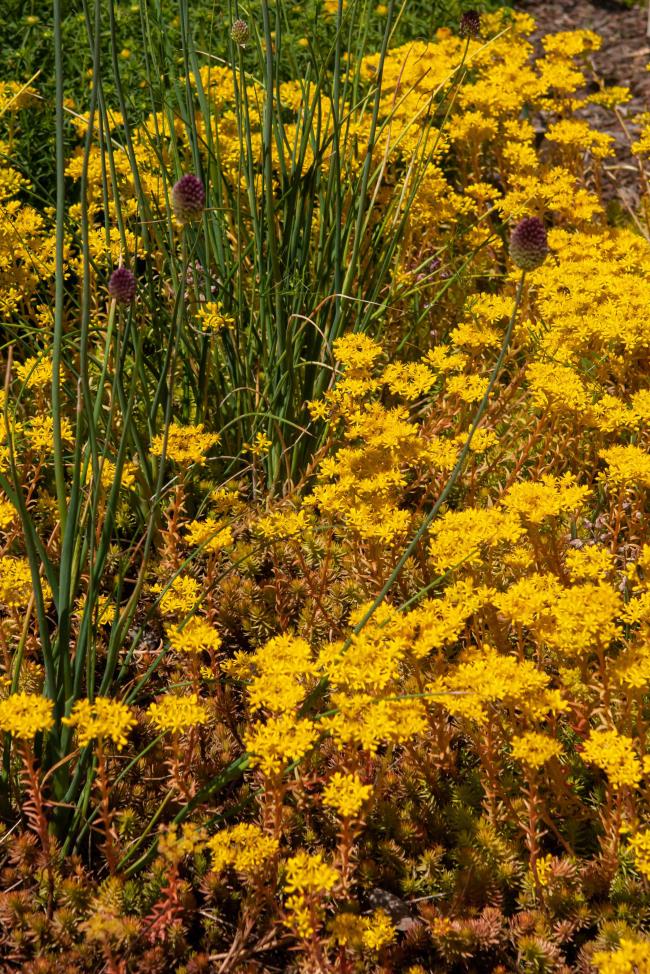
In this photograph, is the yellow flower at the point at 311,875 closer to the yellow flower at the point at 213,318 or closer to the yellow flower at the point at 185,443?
the yellow flower at the point at 185,443

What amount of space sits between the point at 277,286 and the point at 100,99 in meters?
1.05

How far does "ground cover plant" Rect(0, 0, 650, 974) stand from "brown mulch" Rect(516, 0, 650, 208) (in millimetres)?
2495

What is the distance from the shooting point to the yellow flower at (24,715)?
6.05 feet

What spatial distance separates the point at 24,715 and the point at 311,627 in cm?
107

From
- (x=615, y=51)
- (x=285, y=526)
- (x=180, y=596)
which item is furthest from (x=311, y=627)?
(x=615, y=51)

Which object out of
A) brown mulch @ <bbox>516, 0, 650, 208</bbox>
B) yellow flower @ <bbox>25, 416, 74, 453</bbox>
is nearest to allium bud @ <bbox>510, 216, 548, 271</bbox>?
yellow flower @ <bbox>25, 416, 74, 453</bbox>

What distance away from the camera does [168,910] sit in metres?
2.01

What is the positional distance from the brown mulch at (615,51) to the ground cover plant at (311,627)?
8.19ft

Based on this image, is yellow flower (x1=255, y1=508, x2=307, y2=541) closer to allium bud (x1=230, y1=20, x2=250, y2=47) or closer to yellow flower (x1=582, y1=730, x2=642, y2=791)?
yellow flower (x1=582, y1=730, x2=642, y2=791)

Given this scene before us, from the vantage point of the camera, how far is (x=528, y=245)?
2092 millimetres

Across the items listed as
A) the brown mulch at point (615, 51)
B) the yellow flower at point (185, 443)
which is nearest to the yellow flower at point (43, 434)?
the yellow flower at point (185, 443)

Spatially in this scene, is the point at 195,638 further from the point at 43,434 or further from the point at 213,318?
the point at 213,318

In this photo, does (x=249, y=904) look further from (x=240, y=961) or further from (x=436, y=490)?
(x=436, y=490)

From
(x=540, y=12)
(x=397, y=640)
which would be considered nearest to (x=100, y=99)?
(x=397, y=640)
